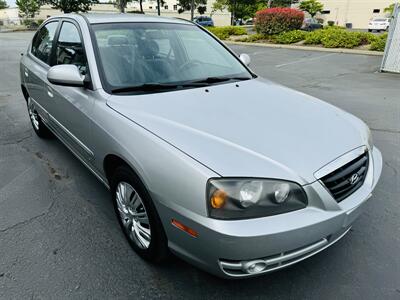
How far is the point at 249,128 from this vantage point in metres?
2.08

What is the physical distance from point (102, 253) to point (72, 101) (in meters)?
1.34

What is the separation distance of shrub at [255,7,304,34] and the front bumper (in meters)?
18.3

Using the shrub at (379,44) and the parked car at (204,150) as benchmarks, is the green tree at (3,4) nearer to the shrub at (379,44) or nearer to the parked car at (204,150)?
the shrub at (379,44)

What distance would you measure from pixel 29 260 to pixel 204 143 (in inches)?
63.1

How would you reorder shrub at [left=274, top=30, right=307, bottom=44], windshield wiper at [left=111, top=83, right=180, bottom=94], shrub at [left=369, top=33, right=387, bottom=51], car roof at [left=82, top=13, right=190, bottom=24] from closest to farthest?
1. windshield wiper at [left=111, top=83, right=180, bottom=94]
2. car roof at [left=82, top=13, right=190, bottom=24]
3. shrub at [left=369, top=33, right=387, bottom=51]
4. shrub at [left=274, top=30, right=307, bottom=44]

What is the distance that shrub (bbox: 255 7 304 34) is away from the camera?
1820cm

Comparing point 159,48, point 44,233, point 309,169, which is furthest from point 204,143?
point 44,233

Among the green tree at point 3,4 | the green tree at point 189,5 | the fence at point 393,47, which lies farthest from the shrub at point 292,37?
the green tree at point 3,4

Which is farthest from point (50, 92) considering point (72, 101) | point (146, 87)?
point (146, 87)

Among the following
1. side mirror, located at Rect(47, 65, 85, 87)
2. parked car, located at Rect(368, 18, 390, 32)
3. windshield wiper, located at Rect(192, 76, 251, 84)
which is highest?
side mirror, located at Rect(47, 65, 85, 87)

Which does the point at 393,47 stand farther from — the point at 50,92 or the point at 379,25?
the point at 379,25

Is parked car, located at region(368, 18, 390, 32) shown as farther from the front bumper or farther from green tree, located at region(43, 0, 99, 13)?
the front bumper

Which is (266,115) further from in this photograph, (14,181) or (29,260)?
(14,181)

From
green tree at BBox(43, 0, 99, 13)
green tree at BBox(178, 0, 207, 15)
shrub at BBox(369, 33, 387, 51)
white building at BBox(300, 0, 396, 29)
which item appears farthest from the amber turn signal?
white building at BBox(300, 0, 396, 29)
